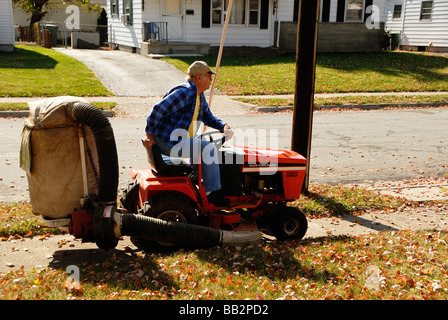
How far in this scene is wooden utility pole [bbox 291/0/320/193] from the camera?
24.6ft

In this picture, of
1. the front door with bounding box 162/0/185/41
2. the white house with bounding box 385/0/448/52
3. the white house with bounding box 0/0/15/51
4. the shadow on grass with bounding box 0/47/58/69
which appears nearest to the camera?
the shadow on grass with bounding box 0/47/58/69

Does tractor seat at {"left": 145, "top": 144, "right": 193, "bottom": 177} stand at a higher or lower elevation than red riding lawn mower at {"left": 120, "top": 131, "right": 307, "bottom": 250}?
higher

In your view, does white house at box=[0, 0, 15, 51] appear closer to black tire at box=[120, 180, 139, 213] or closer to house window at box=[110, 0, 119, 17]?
house window at box=[110, 0, 119, 17]

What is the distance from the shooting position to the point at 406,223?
7.01 meters

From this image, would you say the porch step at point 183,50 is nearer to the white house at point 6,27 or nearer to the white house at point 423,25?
the white house at point 6,27

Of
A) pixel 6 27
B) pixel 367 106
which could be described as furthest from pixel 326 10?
pixel 6 27

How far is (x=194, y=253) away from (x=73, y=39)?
2964cm

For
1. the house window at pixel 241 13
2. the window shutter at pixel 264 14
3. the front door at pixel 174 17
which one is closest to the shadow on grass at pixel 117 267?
the front door at pixel 174 17

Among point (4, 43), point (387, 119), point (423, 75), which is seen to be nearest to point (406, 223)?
point (387, 119)

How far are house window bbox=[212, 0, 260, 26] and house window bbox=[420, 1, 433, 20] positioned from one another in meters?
11.7

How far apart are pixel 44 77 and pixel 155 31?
9230mm

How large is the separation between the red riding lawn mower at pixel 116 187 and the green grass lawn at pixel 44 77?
12214 mm

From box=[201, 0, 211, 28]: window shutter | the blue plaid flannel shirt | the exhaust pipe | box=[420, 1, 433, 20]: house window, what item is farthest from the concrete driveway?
box=[420, 1, 433, 20]: house window
